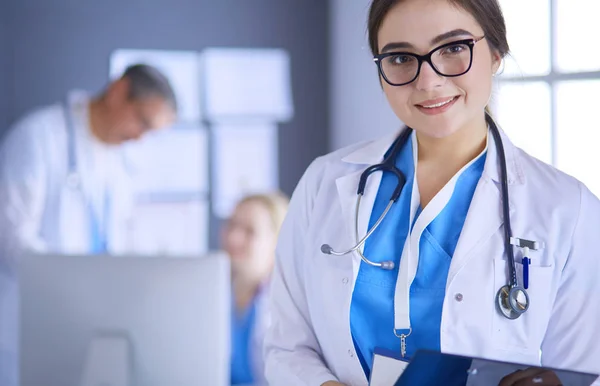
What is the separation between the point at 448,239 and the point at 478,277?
0.33 feet

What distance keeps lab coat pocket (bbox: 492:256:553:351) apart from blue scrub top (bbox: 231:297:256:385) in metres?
2.26

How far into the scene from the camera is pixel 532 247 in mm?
1311

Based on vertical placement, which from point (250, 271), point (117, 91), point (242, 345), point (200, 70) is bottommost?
point (242, 345)

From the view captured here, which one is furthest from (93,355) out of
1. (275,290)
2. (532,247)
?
(532,247)

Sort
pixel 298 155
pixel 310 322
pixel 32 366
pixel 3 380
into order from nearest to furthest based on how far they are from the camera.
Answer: pixel 310 322 → pixel 32 366 → pixel 3 380 → pixel 298 155

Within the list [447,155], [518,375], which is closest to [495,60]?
[447,155]

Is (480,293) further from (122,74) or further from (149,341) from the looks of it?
(122,74)

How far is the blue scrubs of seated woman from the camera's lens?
3.44 m

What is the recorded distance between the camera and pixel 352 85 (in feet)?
11.3

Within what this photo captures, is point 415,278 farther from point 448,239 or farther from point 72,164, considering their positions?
point 72,164

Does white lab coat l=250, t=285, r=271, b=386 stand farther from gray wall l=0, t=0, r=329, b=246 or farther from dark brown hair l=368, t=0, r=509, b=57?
dark brown hair l=368, t=0, r=509, b=57

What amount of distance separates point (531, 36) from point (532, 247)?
1.43 m

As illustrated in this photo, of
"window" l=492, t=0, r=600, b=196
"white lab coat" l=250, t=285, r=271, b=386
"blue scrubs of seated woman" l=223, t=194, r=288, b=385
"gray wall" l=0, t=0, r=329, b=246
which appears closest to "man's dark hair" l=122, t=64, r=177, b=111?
"gray wall" l=0, t=0, r=329, b=246

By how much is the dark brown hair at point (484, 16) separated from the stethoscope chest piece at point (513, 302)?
18.0 inches
